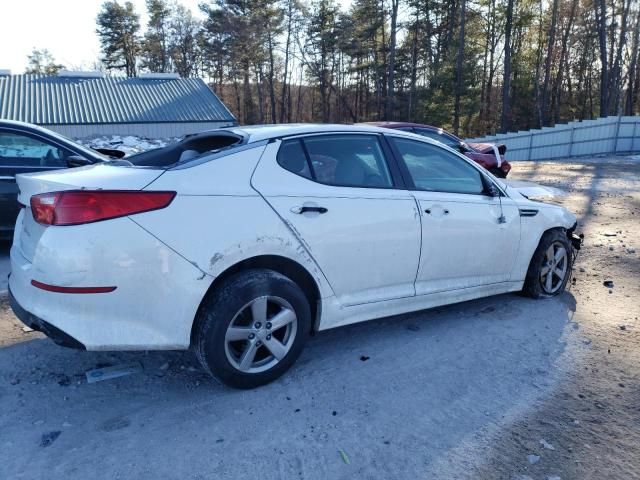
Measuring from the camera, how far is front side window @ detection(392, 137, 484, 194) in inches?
149

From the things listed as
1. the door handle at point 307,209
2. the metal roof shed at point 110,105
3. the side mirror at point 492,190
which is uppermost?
the metal roof shed at point 110,105

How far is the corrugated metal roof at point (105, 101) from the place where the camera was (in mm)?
25062

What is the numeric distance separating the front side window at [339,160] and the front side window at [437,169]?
0.25 metres

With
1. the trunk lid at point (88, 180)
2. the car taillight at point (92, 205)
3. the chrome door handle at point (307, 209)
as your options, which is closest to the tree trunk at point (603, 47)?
the chrome door handle at point (307, 209)

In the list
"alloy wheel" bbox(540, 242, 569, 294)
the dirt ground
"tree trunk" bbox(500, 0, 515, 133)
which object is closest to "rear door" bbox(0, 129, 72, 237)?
the dirt ground

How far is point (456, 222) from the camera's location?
381cm

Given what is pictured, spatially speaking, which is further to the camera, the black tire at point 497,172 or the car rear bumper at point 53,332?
the black tire at point 497,172

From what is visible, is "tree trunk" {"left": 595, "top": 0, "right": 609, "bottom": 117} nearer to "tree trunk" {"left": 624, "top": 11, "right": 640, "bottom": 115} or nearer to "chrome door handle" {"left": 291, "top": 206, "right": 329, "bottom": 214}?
"tree trunk" {"left": 624, "top": 11, "right": 640, "bottom": 115}

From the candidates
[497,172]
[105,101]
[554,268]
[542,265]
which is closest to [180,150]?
[542,265]

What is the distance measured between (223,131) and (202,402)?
6.19ft

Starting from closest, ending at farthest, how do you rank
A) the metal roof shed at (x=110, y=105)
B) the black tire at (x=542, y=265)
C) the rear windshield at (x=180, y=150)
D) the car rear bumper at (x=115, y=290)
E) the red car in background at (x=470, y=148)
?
1. the car rear bumper at (x=115, y=290)
2. the rear windshield at (x=180, y=150)
3. the black tire at (x=542, y=265)
4. the red car in background at (x=470, y=148)
5. the metal roof shed at (x=110, y=105)

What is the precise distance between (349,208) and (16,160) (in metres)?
4.63

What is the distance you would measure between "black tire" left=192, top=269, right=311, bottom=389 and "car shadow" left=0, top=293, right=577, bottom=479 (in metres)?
0.14

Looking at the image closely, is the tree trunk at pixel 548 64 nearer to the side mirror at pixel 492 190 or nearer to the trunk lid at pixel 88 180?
the side mirror at pixel 492 190
